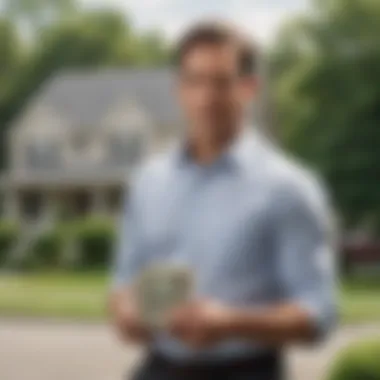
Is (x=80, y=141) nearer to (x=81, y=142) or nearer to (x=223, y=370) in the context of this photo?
(x=81, y=142)

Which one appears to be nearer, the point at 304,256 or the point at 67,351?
the point at 304,256

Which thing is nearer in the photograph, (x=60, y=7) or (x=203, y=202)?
(x=203, y=202)

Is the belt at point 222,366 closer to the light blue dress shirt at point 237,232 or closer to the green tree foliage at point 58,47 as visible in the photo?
the light blue dress shirt at point 237,232

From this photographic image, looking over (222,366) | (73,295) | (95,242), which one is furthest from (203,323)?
(73,295)

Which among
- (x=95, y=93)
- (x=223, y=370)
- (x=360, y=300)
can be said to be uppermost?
(x=95, y=93)

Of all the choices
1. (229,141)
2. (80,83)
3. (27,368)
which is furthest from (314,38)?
(27,368)

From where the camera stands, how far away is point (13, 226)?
145 centimetres

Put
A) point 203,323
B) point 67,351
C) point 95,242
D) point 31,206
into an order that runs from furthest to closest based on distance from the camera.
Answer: point 67,351, point 31,206, point 95,242, point 203,323

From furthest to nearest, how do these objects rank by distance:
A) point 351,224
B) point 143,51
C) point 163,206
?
point 143,51, point 351,224, point 163,206

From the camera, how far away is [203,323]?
99 cm

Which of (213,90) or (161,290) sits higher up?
(213,90)

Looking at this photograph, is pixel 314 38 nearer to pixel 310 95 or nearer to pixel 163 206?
pixel 310 95

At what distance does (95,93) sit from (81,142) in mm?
81

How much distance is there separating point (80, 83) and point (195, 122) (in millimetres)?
501
